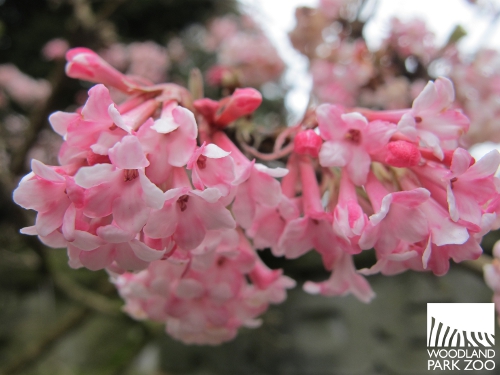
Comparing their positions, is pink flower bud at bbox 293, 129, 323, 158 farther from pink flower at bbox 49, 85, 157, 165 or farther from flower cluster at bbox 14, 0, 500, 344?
pink flower at bbox 49, 85, 157, 165

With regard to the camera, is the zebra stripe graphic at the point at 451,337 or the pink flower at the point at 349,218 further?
the zebra stripe graphic at the point at 451,337

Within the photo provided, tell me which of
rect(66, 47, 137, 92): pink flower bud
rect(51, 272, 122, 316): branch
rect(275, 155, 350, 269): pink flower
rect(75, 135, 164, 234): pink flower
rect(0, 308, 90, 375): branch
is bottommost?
rect(0, 308, 90, 375): branch

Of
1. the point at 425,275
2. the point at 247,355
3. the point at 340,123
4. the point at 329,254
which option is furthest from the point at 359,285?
the point at 247,355

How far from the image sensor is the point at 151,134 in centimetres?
26

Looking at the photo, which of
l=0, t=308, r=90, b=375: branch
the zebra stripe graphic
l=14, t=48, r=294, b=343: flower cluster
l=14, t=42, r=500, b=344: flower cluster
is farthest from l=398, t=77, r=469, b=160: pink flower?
l=0, t=308, r=90, b=375: branch

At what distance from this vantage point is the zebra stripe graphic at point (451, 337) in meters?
→ 0.41

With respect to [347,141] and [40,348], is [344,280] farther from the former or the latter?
[40,348]

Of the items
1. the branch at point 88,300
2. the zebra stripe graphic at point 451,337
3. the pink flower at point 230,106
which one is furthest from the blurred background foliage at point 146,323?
the zebra stripe graphic at point 451,337

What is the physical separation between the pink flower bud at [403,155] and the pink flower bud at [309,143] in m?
0.06

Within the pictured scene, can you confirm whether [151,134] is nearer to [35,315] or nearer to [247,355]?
[247,355]

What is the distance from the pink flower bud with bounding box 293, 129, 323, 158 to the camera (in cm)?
30

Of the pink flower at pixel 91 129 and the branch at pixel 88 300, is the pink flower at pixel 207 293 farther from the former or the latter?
the branch at pixel 88 300

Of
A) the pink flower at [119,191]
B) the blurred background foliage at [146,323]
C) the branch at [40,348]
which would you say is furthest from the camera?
the branch at [40,348]

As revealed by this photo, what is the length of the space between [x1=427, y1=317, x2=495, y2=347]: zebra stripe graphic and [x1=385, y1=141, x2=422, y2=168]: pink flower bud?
0.78 ft
